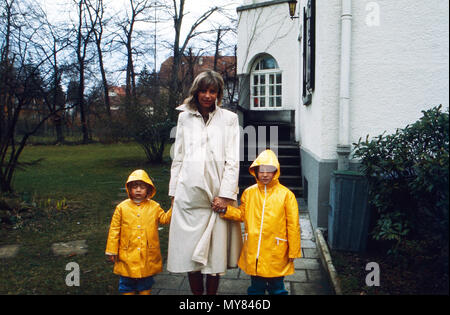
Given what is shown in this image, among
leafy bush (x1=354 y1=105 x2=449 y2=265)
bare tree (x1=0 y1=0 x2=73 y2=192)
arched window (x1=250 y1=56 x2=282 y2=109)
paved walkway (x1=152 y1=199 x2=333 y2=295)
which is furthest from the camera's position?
arched window (x1=250 y1=56 x2=282 y2=109)

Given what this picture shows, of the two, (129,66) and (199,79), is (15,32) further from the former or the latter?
(129,66)

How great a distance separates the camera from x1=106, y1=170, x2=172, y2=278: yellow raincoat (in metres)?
2.96

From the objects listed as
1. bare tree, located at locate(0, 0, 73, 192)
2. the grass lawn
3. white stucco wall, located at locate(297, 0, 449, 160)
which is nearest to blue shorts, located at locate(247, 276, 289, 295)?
the grass lawn

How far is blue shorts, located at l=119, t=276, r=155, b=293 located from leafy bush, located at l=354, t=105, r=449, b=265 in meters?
2.04

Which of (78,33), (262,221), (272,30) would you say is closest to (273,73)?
(272,30)

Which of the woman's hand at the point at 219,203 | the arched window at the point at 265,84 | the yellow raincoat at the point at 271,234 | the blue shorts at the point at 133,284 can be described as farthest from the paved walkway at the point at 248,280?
the arched window at the point at 265,84

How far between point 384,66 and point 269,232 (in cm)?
274

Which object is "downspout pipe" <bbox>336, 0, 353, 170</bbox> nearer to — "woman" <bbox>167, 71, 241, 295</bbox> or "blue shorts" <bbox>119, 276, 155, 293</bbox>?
"woman" <bbox>167, 71, 241, 295</bbox>

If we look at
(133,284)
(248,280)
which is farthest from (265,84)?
(133,284)

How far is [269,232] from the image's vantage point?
2.84 m

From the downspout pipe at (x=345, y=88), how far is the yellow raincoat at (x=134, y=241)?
2.42 m

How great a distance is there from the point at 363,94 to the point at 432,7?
3.94ft
